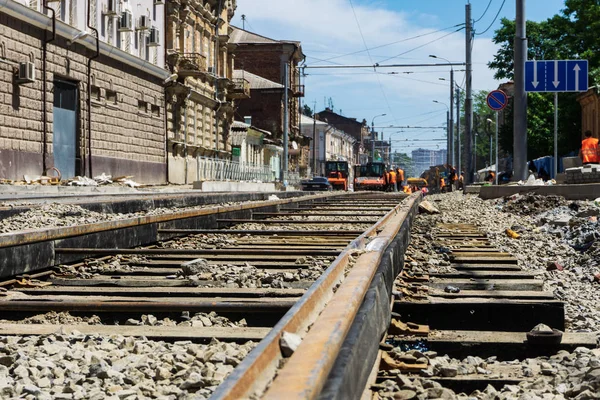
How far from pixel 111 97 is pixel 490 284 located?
26.0 meters

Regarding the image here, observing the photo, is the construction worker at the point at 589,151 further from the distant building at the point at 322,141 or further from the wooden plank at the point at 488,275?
the distant building at the point at 322,141

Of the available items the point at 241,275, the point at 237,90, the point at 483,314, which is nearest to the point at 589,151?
the point at 241,275

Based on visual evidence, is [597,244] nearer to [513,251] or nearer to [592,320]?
[513,251]

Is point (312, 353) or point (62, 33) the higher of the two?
point (62, 33)

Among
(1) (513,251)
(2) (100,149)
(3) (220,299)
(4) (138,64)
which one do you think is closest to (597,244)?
(1) (513,251)

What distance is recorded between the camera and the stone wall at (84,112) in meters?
21.3

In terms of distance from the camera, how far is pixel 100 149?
27.7m

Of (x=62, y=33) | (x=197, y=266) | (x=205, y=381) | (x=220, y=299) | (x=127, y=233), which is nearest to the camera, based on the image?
(x=205, y=381)

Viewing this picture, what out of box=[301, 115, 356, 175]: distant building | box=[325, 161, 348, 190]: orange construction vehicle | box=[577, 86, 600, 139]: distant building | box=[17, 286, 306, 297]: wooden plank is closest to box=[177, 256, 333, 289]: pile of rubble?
box=[17, 286, 306, 297]: wooden plank

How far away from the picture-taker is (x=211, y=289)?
4402mm

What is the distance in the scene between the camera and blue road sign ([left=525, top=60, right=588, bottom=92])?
1939 cm

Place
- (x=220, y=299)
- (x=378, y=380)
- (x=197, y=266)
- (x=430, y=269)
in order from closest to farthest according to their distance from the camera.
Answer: (x=378, y=380), (x=220, y=299), (x=197, y=266), (x=430, y=269)

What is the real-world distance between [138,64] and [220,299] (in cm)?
2858

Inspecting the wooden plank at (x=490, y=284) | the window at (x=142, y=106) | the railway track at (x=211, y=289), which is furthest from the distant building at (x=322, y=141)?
the wooden plank at (x=490, y=284)
